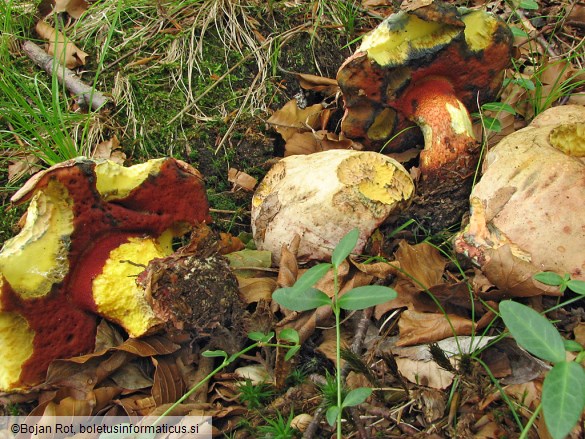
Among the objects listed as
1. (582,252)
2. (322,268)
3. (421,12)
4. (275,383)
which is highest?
(421,12)

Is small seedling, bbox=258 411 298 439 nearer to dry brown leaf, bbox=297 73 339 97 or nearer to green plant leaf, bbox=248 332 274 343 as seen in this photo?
green plant leaf, bbox=248 332 274 343

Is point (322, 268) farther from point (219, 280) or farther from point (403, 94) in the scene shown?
point (403, 94)

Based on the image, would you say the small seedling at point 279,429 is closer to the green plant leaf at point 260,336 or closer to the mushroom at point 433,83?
the green plant leaf at point 260,336

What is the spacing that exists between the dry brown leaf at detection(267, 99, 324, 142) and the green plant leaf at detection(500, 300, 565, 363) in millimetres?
2006

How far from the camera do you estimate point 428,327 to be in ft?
6.84

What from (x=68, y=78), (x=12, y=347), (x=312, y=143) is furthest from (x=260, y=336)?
(x=68, y=78)

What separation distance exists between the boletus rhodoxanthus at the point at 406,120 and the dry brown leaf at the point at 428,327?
1.59 ft

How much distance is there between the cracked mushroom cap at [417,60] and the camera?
8.34ft

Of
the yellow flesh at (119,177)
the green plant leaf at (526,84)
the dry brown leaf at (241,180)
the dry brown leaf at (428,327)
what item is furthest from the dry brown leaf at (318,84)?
the dry brown leaf at (428,327)

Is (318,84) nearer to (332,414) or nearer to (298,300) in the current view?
(298,300)

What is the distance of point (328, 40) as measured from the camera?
11.6ft

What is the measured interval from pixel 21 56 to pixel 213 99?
4.59 ft

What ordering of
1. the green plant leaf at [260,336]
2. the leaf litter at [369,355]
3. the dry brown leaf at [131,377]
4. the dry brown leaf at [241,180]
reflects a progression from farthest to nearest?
the dry brown leaf at [241,180] → the dry brown leaf at [131,377] → the green plant leaf at [260,336] → the leaf litter at [369,355]

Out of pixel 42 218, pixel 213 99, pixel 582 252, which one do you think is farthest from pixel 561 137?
pixel 42 218
